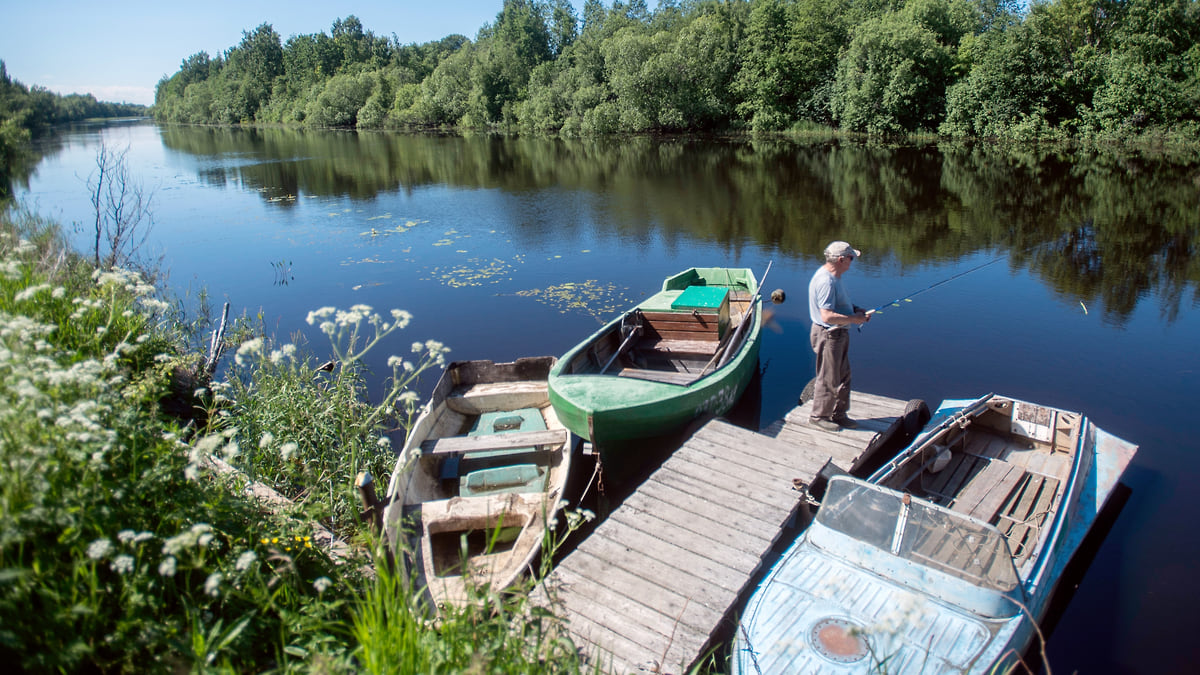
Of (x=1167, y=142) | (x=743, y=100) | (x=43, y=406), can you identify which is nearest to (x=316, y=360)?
(x=43, y=406)

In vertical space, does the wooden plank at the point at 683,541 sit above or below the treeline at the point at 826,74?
below

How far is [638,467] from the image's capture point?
8.15 metres

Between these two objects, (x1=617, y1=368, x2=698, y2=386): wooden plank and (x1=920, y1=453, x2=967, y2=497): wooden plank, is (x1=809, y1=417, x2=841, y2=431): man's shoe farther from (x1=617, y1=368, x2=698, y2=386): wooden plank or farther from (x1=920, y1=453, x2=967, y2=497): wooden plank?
(x1=617, y1=368, x2=698, y2=386): wooden plank

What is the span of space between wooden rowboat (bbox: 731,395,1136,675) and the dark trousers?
131 cm

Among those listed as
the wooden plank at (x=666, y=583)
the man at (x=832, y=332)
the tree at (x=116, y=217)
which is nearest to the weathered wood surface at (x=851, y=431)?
the man at (x=832, y=332)

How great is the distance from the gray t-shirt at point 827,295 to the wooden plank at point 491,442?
313cm

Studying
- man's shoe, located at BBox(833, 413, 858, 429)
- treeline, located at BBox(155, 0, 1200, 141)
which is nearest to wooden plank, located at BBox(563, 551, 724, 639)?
man's shoe, located at BBox(833, 413, 858, 429)

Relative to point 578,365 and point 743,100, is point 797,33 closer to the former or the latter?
point 743,100

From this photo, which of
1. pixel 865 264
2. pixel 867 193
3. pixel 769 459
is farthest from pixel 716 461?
pixel 867 193

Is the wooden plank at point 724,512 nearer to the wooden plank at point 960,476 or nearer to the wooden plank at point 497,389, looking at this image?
the wooden plank at point 960,476

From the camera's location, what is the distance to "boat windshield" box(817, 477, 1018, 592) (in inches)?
191

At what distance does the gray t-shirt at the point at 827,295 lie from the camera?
7066mm

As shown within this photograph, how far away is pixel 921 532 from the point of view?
5086 mm

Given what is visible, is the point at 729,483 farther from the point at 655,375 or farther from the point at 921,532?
the point at 655,375
